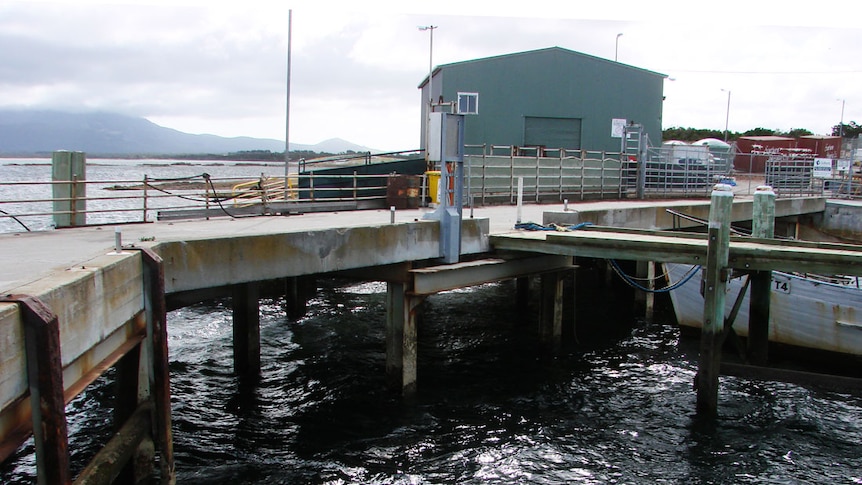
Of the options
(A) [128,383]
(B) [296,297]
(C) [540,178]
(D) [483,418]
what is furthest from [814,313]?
(A) [128,383]

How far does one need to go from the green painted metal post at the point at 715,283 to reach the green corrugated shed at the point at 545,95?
21.7 metres

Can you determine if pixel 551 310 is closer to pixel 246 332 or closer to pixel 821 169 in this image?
pixel 246 332

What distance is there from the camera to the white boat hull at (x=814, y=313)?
15.1 m

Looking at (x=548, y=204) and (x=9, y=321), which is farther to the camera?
(x=548, y=204)

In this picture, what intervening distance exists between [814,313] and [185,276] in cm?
1334

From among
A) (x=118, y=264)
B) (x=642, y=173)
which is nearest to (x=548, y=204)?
(x=642, y=173)

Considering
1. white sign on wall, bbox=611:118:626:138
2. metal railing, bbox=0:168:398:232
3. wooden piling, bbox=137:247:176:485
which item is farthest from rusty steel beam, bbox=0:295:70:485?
white sign on wall, bbox=611:118:626:138

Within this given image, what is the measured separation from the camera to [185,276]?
9703 mm

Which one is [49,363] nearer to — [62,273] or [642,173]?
[62,273]

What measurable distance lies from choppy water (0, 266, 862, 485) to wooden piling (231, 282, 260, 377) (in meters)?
0.34

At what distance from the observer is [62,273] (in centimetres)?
681

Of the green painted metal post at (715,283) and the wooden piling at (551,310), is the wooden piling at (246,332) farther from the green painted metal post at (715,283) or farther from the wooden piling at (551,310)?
the green painted metal post at (715,283)

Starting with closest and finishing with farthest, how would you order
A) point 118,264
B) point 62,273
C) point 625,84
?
1. point 62,273
2. point 118,264
3. point 625,84

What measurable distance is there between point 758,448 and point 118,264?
968 cm
